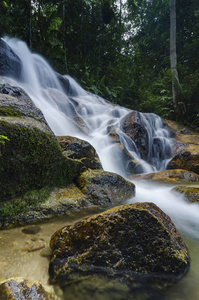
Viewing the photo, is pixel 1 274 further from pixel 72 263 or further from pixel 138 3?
pixel 138 3

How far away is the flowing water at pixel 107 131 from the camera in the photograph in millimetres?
2889

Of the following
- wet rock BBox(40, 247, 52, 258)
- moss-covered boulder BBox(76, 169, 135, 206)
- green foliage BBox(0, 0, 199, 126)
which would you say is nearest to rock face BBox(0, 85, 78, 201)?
moss-covered boulder BBox(76, 169, 135, 206)

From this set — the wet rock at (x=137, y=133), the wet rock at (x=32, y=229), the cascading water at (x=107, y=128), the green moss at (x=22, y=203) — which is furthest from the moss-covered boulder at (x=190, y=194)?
the wet rock at (x=137, y=133)

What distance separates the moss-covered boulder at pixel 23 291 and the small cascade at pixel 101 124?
4303 millimetres

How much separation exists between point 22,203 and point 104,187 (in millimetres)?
1408

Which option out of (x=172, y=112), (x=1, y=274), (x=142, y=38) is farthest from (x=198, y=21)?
(x=1, y=274)

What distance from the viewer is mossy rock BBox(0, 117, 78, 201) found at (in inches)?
88.0

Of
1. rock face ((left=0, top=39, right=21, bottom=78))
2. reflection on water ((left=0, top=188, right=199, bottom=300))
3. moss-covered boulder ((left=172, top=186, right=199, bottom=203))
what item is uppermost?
rock face ((left=0, top=39, right=21, bottom=78))

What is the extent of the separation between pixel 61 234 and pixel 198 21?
19553mm

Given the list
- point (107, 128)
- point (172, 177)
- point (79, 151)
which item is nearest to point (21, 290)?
point (79, 151)

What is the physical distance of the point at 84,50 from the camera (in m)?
15.1

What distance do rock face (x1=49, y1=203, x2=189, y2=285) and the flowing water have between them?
8.6 inches

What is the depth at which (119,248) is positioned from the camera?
1.47 metres

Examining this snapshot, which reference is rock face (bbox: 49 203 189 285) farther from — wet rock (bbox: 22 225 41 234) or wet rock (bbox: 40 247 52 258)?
wet rock (bbox: 22 225 41 234)
